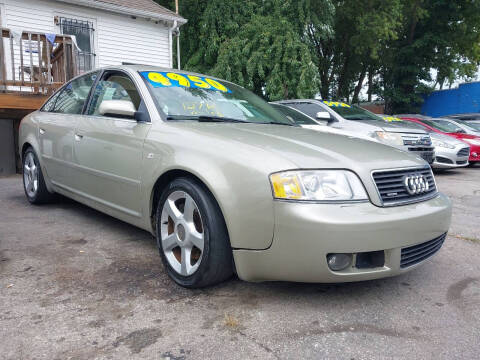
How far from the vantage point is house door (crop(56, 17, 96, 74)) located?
11.4m

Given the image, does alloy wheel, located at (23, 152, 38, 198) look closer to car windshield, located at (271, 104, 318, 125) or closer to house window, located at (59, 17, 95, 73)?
car windshield, located at (271, 104, 318, 125)

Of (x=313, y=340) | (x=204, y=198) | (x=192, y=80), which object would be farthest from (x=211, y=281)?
(x=192, y=80)

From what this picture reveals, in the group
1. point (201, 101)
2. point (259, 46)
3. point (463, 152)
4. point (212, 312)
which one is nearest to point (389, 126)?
point (463, 152)

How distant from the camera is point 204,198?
2.40 m

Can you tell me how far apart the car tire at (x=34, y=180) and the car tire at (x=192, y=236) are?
242cm

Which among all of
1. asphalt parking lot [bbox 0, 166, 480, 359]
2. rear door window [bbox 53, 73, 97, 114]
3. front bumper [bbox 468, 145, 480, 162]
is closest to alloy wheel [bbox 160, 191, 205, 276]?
asphalt parking lot [bbox 0, 166, 480, 359]

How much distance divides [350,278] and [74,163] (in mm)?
2680

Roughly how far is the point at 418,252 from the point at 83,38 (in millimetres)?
11574

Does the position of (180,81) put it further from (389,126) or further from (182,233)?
(389,126)

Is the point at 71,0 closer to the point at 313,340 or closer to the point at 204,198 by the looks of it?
the point at 204,198

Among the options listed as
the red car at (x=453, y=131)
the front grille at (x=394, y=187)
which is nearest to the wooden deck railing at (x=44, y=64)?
the front grille at (x=394, y=187)

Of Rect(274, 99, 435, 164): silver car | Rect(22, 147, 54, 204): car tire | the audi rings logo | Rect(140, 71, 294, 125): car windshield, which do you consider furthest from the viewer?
Rect(274, 99, 435, 164): silver car

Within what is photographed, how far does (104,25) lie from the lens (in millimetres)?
12000

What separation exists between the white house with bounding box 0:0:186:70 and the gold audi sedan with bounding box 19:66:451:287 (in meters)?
8.67
